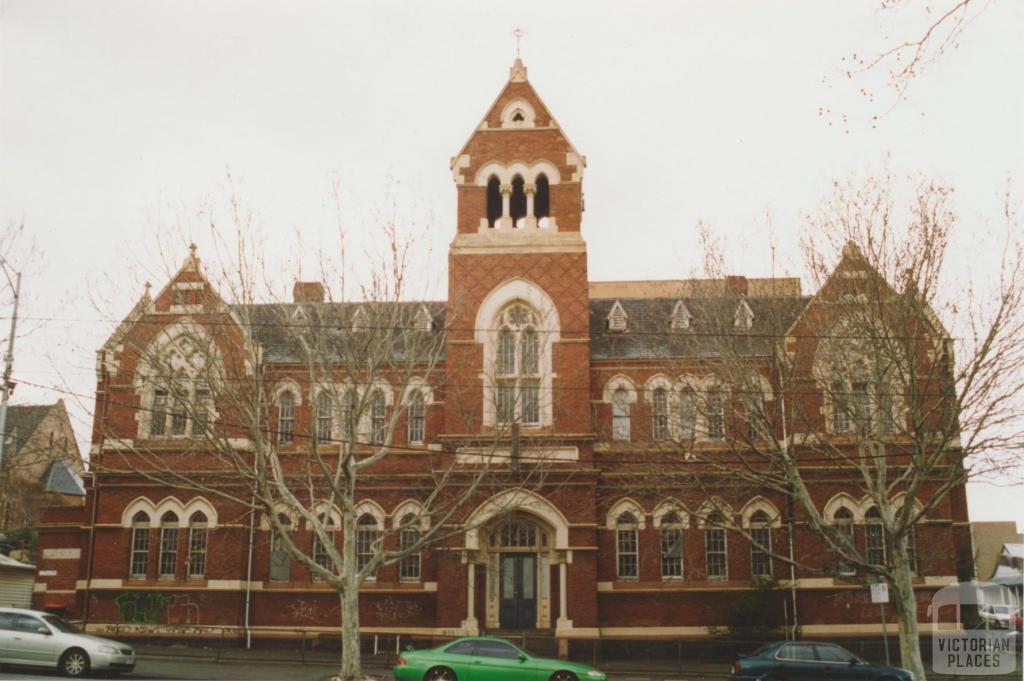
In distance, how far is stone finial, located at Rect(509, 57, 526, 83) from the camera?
34.8 meters

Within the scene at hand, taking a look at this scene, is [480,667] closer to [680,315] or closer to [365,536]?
[365,536]

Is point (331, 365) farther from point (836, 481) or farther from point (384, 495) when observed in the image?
point (836, 481)

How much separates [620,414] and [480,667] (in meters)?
14.3

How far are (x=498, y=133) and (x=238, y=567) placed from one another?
16944 millimetres

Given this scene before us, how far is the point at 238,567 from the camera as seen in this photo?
106ft

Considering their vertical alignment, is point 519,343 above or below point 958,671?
above

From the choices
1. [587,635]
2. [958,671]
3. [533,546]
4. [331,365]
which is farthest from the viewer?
[533,546]

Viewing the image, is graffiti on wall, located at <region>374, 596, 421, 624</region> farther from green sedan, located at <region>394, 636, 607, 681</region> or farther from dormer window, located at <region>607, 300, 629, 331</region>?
dormer window, located at <region>607, 300, 629, 331</region>

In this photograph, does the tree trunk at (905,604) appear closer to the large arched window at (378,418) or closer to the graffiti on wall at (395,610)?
the graffiti on wall at (395,610)

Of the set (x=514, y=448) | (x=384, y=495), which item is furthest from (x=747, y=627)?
(x=384, y=495)

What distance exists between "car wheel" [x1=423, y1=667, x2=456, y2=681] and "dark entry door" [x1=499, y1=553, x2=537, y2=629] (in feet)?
33.3

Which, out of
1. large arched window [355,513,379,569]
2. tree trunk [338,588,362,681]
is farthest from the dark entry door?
tree trunk [338,588,362,681]

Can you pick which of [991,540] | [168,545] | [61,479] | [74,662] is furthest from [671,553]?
[991,540]

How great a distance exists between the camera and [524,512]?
1220 inches
